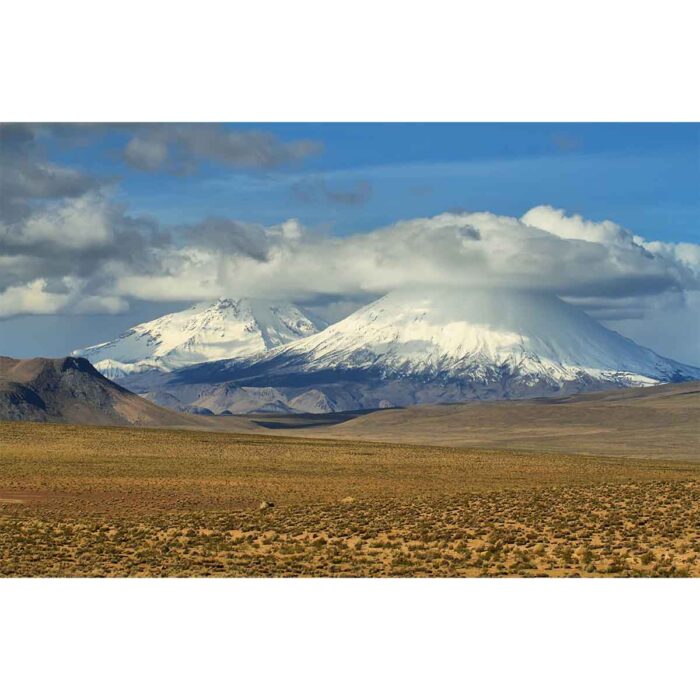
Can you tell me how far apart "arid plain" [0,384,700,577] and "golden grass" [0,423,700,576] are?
0.09m

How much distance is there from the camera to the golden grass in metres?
35.3

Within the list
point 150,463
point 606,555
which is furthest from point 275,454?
point 606,555

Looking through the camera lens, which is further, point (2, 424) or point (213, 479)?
point (2, 424)

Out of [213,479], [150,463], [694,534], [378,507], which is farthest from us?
[150,463]

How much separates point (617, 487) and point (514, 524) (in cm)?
1707

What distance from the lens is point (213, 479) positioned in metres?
67.9

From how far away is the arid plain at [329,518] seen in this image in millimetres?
35312

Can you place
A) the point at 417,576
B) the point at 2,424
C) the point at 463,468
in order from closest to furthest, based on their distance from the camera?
the point at 417,576, the point at 463,468, the point at 2,424

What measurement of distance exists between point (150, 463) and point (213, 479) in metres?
12.2

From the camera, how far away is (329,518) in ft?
153

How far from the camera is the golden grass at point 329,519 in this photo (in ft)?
116

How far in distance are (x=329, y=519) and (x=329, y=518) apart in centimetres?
41

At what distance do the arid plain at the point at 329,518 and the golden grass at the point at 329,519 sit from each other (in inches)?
3.7

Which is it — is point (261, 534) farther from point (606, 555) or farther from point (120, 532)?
point (606, 555)
